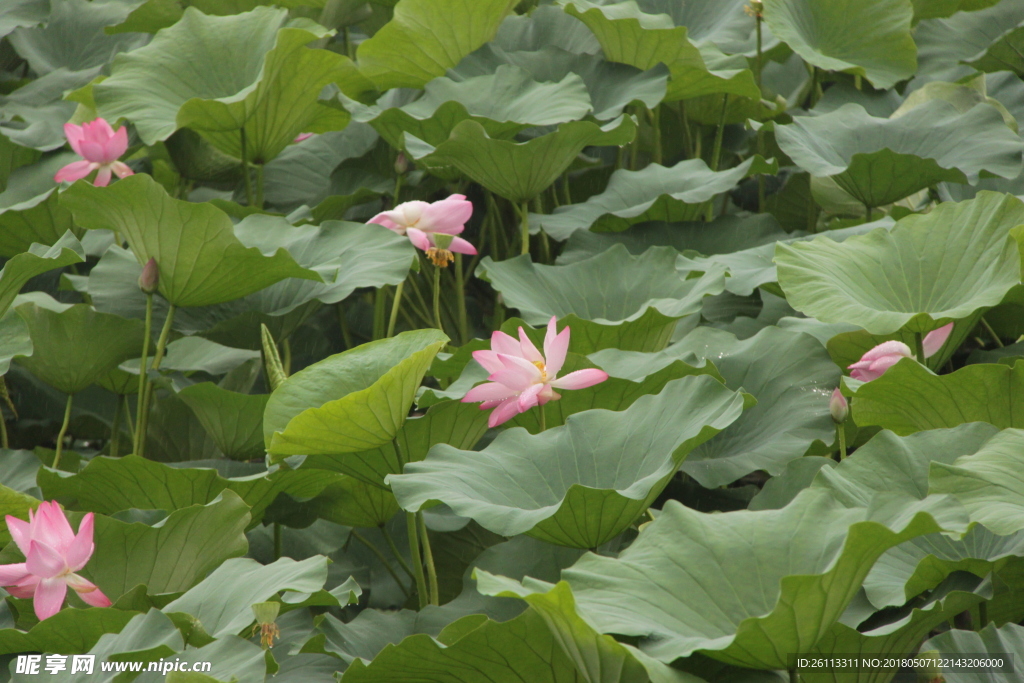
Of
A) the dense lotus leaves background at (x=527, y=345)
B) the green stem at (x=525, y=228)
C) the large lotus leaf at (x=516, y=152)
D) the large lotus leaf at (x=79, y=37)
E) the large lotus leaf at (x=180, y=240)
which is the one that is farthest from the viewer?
the large lotus leaf at (x=79, y=37)

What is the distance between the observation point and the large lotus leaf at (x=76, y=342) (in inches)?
58.3

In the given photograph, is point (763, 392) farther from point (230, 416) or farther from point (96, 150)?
point (96, 150)

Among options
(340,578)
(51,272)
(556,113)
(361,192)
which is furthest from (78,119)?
(340,578)

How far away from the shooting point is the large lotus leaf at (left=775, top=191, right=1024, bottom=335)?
4.00 ft

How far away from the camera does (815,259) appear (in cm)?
131

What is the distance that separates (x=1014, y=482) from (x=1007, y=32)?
1.63m

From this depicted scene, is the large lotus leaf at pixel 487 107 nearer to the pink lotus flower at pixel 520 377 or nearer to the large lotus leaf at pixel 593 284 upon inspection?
the large lotus leaf at pixel 593 284

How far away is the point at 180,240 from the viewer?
1.38m

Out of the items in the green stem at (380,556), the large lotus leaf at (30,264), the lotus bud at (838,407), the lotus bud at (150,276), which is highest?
the large lotus leaf at (30,264)

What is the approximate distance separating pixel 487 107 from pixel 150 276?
77cm

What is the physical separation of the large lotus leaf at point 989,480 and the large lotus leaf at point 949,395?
0.17 metres

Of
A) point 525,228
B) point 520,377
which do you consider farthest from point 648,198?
point 520,377

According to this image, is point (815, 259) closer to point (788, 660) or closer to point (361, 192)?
point (788, 660)

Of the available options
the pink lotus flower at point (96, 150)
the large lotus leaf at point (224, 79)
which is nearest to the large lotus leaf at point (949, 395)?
the large lotus leaf at point (224, 79)
